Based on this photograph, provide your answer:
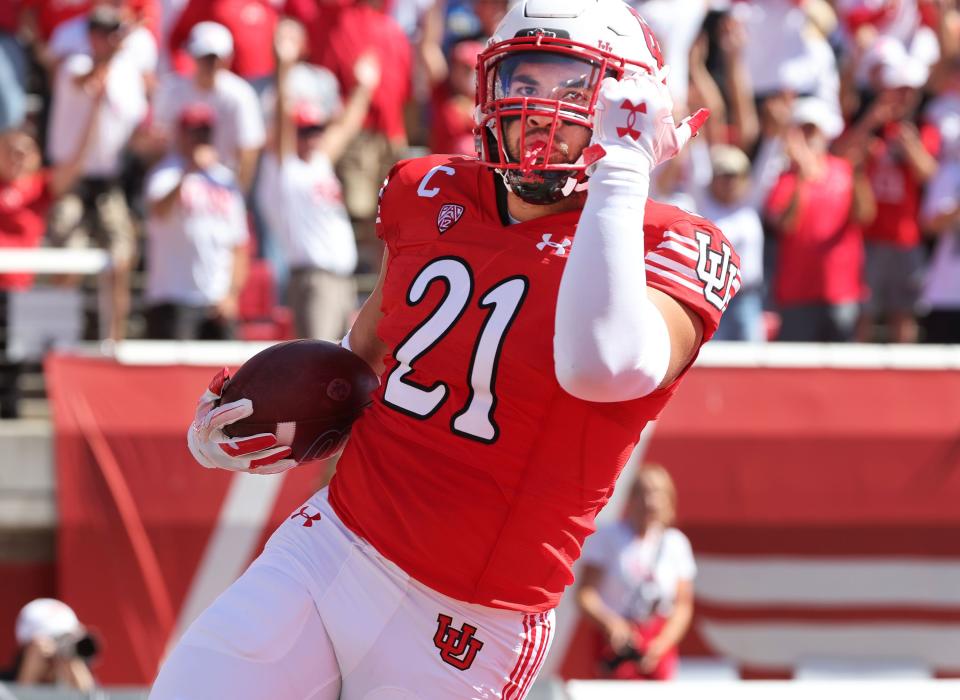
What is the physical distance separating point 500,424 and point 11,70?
601 cm

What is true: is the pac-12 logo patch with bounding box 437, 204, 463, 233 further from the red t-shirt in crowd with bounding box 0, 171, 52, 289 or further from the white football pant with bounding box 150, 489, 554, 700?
the red t-shirt in crowd with bounding box 0, 171, 52, 289

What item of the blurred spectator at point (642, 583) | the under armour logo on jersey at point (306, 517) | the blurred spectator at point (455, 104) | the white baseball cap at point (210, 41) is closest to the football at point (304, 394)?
the under armour logo on jersey at point (306, 517)

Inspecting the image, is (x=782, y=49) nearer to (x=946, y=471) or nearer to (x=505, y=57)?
(x=946, y=471)

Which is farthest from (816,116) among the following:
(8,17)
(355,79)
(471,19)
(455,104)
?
A: (8,17)

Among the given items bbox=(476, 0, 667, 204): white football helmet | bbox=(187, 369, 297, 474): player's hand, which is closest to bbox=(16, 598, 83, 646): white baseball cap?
bbox=(187, 369, 297, 474): player's hand

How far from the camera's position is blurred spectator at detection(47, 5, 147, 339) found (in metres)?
7.16

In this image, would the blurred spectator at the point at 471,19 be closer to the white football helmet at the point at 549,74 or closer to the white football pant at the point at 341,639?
the white football helmet at the point at 549,74

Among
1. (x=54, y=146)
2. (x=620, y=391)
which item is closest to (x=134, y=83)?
(x=54, y=146)

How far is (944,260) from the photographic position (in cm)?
743

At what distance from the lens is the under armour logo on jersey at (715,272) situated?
2.37 m

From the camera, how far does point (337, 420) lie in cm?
262

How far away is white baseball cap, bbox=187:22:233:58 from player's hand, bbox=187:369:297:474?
5.00 meters

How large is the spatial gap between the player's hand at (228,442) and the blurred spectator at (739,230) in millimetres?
4525

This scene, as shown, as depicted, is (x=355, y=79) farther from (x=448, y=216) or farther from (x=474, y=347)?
(x=474, y=347)
